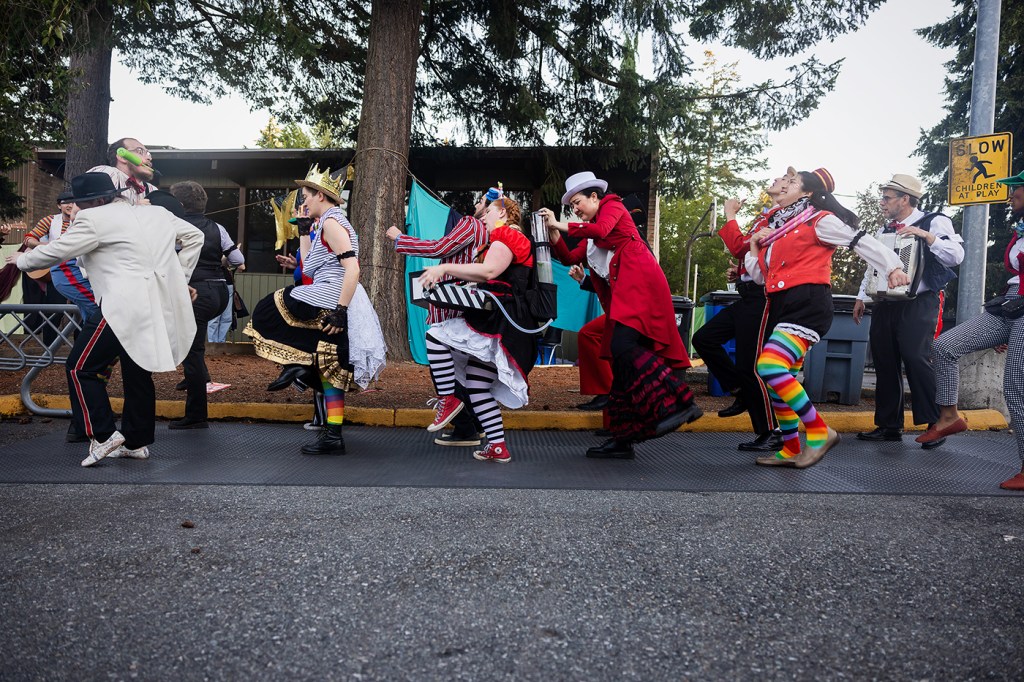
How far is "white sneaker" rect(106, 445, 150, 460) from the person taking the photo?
518 cm

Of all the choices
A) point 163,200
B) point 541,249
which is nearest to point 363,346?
point 541,249

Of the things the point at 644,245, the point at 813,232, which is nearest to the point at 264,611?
the point at 644,245

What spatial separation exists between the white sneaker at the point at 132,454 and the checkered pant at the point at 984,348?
5.23m

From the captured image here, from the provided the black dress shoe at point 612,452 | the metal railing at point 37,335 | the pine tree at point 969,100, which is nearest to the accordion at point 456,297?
the black dress shoe at point 612,452

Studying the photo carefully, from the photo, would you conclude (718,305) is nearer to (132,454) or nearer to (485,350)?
(485,350)

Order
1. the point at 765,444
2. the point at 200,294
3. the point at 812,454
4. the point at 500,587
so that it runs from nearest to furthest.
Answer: the point at 500,587 → the point at 812,454 → the point at 765,444 → the point at 200,294

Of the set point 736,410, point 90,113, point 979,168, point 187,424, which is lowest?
point 187,424

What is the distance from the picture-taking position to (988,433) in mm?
7289

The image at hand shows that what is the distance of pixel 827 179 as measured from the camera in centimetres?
534

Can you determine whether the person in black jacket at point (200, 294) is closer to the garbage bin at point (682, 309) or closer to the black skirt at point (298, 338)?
the black skirt at point (298, 338)

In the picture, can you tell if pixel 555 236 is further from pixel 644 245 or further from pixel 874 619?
pixel 874 619

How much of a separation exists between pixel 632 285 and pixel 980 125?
17.2 feet

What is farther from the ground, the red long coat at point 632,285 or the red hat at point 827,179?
the red hat at point 827,179

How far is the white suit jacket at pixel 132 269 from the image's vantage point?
15.5 ft
